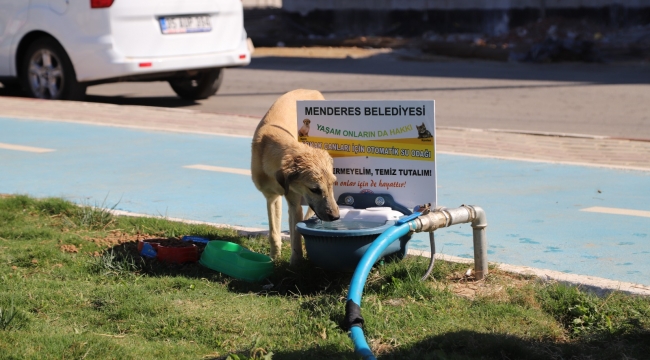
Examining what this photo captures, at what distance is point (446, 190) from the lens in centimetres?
767

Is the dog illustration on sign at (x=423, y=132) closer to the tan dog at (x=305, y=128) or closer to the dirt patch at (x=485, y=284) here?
the tan dog at (x=305, y=128)

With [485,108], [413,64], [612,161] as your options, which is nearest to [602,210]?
[612,161]

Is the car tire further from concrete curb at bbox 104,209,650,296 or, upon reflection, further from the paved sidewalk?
concrete curb at bbox 104,209,650,296

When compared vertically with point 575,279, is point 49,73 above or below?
above

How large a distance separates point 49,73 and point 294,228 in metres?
9.54

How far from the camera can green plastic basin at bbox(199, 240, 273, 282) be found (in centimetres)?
522

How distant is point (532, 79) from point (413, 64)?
387 cm

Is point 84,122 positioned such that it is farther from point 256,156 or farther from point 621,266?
point 621,266

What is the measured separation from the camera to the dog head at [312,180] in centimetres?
496

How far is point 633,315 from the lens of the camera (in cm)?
442

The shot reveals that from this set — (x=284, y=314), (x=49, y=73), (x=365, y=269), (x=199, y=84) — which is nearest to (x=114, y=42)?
(x=49, y=73)

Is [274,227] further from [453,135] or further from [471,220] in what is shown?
[453,135]

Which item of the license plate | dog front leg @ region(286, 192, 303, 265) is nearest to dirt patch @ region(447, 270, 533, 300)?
dog front leg @ region(286, 192, 303, 265)

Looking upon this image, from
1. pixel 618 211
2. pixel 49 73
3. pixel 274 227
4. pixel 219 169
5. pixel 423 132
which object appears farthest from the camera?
pixel 49 73
